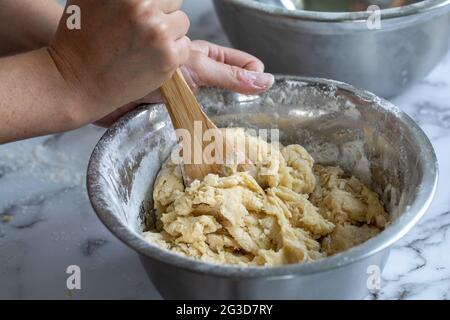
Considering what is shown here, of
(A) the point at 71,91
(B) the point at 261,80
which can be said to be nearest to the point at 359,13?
(B) the point at 261,80

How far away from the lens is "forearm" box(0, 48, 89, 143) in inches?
34.2

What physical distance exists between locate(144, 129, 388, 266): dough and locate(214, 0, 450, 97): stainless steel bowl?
232 millimetres

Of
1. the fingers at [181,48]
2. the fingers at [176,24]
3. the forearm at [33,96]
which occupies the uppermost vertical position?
the fingers at [176,24]

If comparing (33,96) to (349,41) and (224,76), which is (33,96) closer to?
(224,76)

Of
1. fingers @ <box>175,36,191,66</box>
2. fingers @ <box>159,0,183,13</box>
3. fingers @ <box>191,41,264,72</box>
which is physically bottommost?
fingers @ <box>175,36,191,66</box>

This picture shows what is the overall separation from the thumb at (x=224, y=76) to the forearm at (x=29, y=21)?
0.26 metres

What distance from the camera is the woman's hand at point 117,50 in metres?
0.83

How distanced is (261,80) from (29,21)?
1.35 ft

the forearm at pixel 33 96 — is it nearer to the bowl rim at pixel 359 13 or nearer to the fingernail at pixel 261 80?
the fingernail at pixel 261 80

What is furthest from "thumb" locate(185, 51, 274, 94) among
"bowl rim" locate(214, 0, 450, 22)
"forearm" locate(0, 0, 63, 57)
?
"forearm" locate(0, 0, 63, 57)

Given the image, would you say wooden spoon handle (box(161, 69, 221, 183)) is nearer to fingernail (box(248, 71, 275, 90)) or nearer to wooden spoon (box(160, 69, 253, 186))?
wooden spoon (box(160, 69, 253, 186))

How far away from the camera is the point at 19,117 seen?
878mm

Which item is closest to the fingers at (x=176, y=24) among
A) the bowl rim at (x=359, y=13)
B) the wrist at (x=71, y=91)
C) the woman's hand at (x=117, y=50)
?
the woman's hand at (x=117, y=50)
